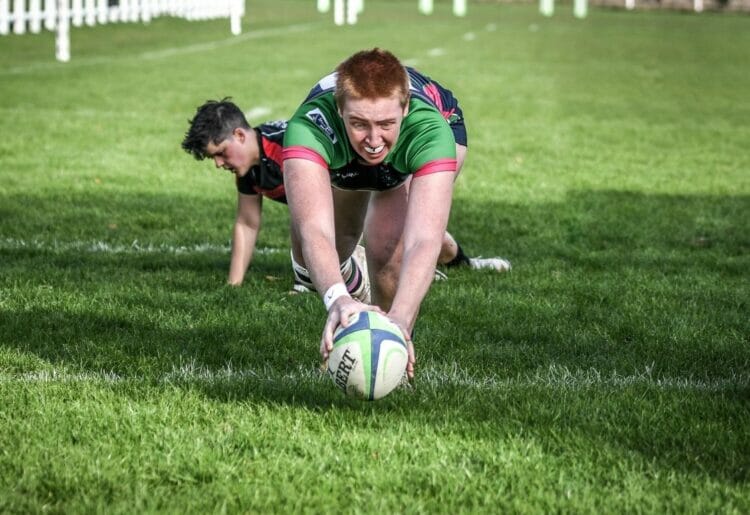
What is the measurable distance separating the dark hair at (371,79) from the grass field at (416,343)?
1168mm

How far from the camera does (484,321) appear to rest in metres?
6.18

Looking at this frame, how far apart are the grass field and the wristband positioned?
452 millimetres

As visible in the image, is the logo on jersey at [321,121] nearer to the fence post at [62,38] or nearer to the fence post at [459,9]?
the fence post at [62,38]

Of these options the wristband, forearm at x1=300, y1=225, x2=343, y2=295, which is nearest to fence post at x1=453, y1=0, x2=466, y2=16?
forearm at x1=300, y1=225, x2=343, y2=295

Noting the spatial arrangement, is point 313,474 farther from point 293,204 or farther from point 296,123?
point 296,123

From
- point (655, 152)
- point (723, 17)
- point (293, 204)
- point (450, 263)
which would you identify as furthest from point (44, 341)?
point (723, 17)

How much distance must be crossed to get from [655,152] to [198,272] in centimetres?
712

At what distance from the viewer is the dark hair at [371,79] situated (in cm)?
441

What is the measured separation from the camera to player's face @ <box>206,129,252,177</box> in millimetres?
6832

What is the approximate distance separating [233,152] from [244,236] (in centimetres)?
49

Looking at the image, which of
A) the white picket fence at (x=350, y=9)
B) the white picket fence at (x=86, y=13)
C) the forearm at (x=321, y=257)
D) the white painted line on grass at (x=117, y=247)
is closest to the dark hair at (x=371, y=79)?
the forearm at (x=321, y=257)

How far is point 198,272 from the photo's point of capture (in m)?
7.30

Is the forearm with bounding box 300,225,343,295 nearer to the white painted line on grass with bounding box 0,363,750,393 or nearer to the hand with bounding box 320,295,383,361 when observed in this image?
the hand with bounding box 320,295,383,361

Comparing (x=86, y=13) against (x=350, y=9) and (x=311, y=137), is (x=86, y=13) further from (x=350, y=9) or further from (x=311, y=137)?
(x=311, y=137)
